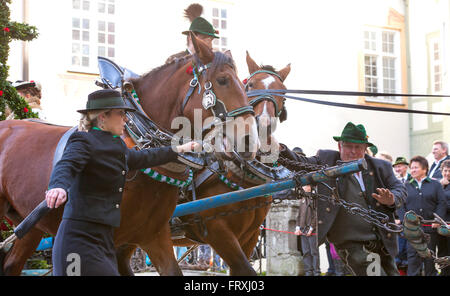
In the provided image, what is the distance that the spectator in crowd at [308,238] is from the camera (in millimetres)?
9523

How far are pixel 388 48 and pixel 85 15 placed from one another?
933 centimetres

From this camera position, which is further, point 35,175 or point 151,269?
point 151,269

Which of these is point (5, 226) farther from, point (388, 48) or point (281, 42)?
point (388, 48)

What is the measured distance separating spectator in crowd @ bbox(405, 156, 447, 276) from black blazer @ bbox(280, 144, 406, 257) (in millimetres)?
3443

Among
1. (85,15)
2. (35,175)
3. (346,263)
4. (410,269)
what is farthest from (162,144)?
(85,15)

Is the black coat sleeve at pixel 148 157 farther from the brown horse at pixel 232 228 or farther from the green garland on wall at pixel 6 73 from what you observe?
the green garland on wall at pixel 6 73

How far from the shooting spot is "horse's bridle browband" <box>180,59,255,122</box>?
12.9ft

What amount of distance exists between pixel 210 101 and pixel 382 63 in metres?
15.6

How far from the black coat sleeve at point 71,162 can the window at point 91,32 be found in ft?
37.3

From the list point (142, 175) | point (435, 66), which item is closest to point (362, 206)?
point (142, 175)

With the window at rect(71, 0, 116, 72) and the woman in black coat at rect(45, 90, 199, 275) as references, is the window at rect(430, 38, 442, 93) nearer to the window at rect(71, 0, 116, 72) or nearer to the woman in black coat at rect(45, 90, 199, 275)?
the window at rect(71, 0, 116, 72)

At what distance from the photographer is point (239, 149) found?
396cm

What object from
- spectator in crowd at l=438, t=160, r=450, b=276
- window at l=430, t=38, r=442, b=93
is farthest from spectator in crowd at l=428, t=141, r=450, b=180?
window at l=430, t=38, r=442, b=93

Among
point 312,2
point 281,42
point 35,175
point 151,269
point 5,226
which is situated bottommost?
point 151,269
